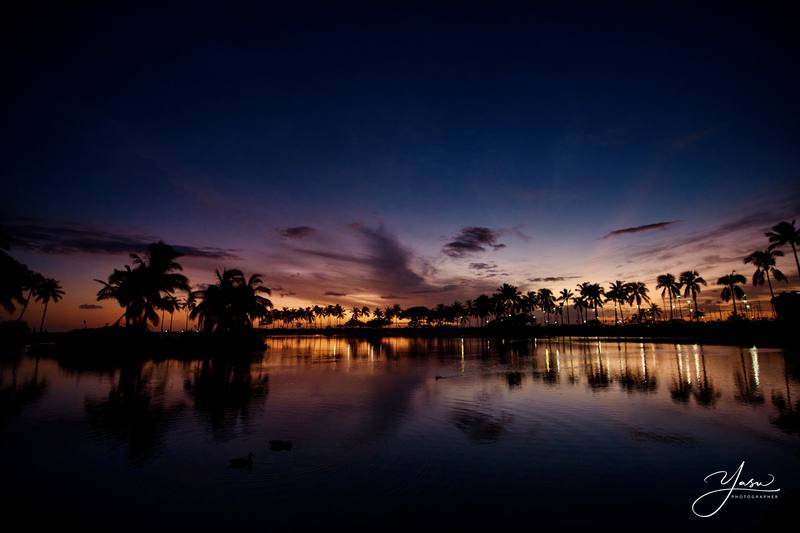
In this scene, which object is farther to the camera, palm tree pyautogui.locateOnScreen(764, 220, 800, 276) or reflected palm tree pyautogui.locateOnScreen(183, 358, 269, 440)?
palm tree pyautogui.locateOnScreen(764, 220, 800, 276)

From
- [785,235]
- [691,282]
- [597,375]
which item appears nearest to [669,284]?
[691,282]

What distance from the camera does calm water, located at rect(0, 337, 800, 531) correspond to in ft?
30.6

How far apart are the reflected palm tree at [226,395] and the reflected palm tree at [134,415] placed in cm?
155

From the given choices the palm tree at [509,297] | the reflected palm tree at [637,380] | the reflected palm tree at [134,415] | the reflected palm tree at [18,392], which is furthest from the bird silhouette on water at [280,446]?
the palm tree at [509,297]

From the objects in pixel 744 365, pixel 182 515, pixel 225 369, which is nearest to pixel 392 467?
pixel 182 515

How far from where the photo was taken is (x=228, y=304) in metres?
60.6

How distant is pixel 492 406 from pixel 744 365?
29021 millimetres

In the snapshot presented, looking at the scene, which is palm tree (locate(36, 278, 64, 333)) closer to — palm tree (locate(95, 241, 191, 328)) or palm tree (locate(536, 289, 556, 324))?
palm tree (locate(95, 241, 191, 328))

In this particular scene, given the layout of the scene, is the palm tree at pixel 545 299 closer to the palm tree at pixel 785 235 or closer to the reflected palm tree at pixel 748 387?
the palm tree at pixel 785 235

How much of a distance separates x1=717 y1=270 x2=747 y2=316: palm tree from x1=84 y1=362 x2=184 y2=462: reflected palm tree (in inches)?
4700

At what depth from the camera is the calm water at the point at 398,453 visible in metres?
9.31

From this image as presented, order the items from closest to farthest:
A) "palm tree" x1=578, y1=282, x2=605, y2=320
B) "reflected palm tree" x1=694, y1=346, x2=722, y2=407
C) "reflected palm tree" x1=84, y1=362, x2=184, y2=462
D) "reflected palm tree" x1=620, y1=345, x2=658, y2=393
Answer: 1. "reflected palm tree" x1=84, y1=362, x2=184, y2=462
2. "reflected palm tree" x1=694, y1=346, x2=722, y2=407
3. "reflected palm tree" x1=620, y1=345, x2=658, y2=393
4. "palm tree" x1=578, y1=282, x2=605, y2=320

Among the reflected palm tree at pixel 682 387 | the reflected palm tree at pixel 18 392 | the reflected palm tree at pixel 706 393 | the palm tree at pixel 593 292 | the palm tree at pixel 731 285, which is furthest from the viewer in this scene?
the palm tree at pixel 593 292

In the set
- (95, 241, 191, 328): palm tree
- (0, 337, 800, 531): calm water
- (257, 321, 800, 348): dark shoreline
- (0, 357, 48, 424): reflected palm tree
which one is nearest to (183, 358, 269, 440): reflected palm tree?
(0, 337, 800, 531): calm water
